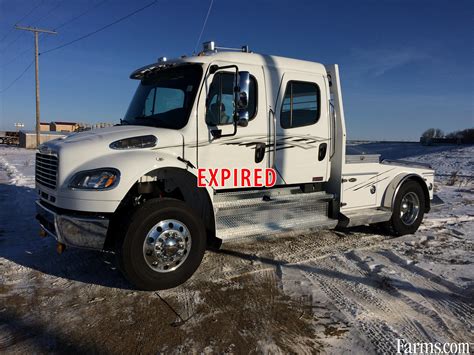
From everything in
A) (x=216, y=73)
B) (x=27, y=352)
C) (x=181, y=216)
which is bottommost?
(x=27, y=352)

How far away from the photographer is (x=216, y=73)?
4.62 meters

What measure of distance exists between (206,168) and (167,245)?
1.09m

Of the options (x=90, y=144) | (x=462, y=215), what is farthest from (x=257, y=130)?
(x=462, y=215)

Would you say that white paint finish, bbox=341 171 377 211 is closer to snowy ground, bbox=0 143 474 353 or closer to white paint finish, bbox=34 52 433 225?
white paint finish, bbox=34 52 433 225

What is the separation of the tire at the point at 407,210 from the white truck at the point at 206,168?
35 millimetres

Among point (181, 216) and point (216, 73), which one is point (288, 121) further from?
point (181, 216)

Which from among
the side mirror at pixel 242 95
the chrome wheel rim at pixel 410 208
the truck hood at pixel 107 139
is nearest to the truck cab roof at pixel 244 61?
the side mirror at pixel 242 95

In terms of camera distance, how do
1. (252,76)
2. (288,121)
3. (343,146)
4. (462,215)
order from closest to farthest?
1. (252,76)
2. (288,121)
3. (343,146)
4. (462,215)

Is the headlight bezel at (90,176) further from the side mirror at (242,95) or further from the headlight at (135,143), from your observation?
the side mirror at (242,95)

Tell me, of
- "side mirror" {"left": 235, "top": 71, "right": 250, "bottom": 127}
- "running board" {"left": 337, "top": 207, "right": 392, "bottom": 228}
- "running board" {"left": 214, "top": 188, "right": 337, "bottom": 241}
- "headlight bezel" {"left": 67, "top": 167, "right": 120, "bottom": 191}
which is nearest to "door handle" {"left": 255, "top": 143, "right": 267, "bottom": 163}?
"running board" {"left": 214, "top": 188, "right": 337, "bottom": 241}

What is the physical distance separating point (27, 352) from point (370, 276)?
3.59 m

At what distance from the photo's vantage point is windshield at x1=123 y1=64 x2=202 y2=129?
4.56 m

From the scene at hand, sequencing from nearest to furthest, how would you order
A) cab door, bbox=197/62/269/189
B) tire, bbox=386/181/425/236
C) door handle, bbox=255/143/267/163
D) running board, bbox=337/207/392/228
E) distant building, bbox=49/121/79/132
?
cab door, bbox=197/62/269/189 → door handle, bbox=255/143/267/163 → running board, bbox=337/207/392/228 → tire, bbox=386/181/425/236 → distant building, bbox=49/121/79/132

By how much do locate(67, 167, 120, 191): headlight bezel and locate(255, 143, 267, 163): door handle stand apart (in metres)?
1.89
